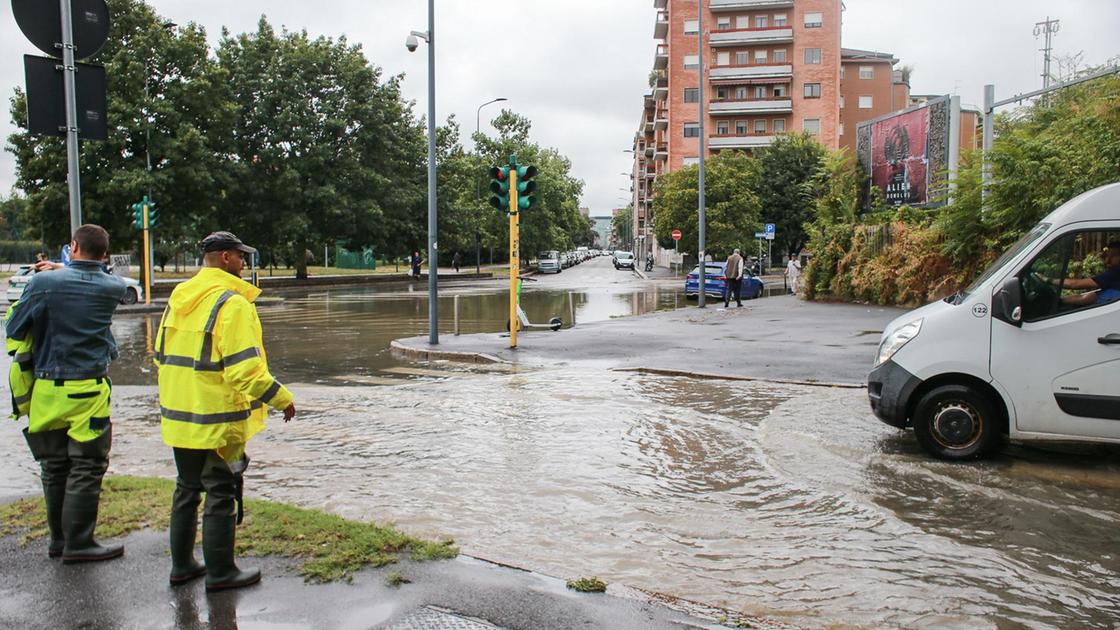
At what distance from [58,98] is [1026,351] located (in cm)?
738

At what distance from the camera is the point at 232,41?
45.2m

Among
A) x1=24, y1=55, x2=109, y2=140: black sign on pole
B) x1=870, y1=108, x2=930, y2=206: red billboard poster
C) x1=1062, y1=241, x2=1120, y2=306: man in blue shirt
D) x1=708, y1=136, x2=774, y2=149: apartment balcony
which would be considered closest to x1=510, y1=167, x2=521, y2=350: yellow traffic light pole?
x1=24, y1=55, x2=109, y2=140: black sign on pole

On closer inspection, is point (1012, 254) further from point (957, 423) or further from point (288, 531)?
point (288, 531)

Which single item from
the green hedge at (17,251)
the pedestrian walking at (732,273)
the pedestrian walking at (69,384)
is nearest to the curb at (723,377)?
the pedestrian walking at (69,384)

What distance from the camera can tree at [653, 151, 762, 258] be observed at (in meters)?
53.7

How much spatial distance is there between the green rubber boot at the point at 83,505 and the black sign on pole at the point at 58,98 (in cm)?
252

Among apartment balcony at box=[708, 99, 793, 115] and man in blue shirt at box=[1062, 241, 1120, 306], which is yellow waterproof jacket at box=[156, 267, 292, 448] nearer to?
man in blue shirt at box=[1062, 241, 1120, 306]

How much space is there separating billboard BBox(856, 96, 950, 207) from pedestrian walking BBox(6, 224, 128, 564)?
82.2 feet

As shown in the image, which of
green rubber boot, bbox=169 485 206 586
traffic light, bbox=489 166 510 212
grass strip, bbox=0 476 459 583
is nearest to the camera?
green rubber boot, bbox=169 485 206 586

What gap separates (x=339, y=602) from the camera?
4000mm

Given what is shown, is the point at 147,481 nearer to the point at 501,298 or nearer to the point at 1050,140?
the point at 1050,140

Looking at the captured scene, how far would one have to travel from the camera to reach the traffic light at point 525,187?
15.2 meters

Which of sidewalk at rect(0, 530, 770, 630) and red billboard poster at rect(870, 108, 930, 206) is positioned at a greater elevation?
red billboard poster at rect(870, 108, 930, 206)

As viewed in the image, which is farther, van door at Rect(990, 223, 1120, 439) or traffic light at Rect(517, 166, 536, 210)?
traffic light at Rect(517, 166, 536, 210)
